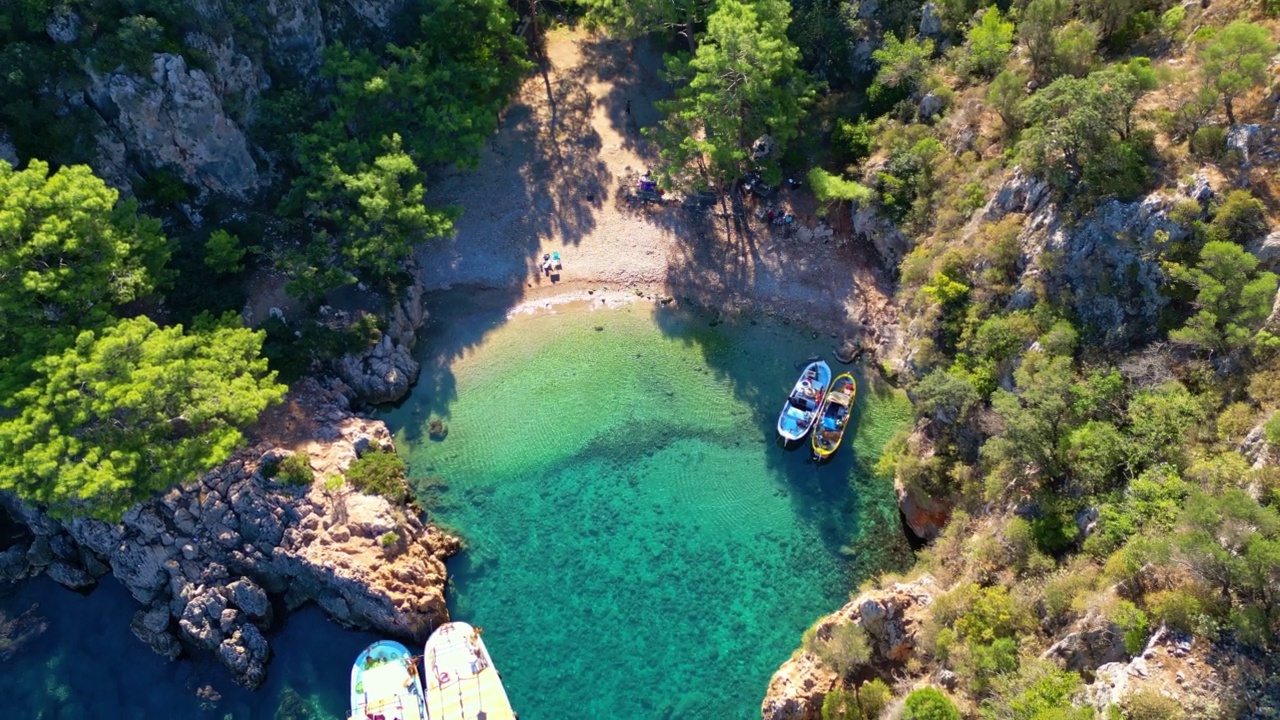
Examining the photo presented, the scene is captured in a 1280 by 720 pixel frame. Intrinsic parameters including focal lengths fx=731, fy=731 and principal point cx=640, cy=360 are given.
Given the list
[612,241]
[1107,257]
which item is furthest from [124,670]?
[1107,257]

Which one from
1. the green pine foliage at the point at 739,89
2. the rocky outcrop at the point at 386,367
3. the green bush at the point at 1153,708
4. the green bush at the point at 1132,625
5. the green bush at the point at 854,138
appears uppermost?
the green pine foliage at the point at 739,89

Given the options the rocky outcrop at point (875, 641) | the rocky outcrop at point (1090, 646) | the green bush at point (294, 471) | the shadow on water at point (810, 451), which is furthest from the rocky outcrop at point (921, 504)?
the green bush at point (294, 471)

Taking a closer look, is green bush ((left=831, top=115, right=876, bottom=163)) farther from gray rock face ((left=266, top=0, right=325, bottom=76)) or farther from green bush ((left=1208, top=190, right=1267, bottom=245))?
gray rock face ((left=266, top=0, right=325, bottom=76))

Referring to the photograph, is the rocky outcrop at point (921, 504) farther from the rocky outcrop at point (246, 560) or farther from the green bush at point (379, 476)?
the green bush at point (379, 476)

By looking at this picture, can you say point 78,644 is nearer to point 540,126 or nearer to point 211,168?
point 211,168

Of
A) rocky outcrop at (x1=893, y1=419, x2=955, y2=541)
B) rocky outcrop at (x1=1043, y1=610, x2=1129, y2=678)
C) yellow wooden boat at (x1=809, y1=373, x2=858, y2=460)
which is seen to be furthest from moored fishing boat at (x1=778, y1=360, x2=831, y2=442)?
rocky outcrop at (x1=1043, y1=610, x2=1129, y2=678)

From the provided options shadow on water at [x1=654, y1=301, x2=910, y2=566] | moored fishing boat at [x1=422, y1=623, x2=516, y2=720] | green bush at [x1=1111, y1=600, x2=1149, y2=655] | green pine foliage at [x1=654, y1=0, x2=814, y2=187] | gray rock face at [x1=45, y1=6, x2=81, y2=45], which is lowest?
moored fishing boat at [x1=422, y1=623, x2=516, y2=720]

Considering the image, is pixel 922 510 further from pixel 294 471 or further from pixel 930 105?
pixel 294 471
